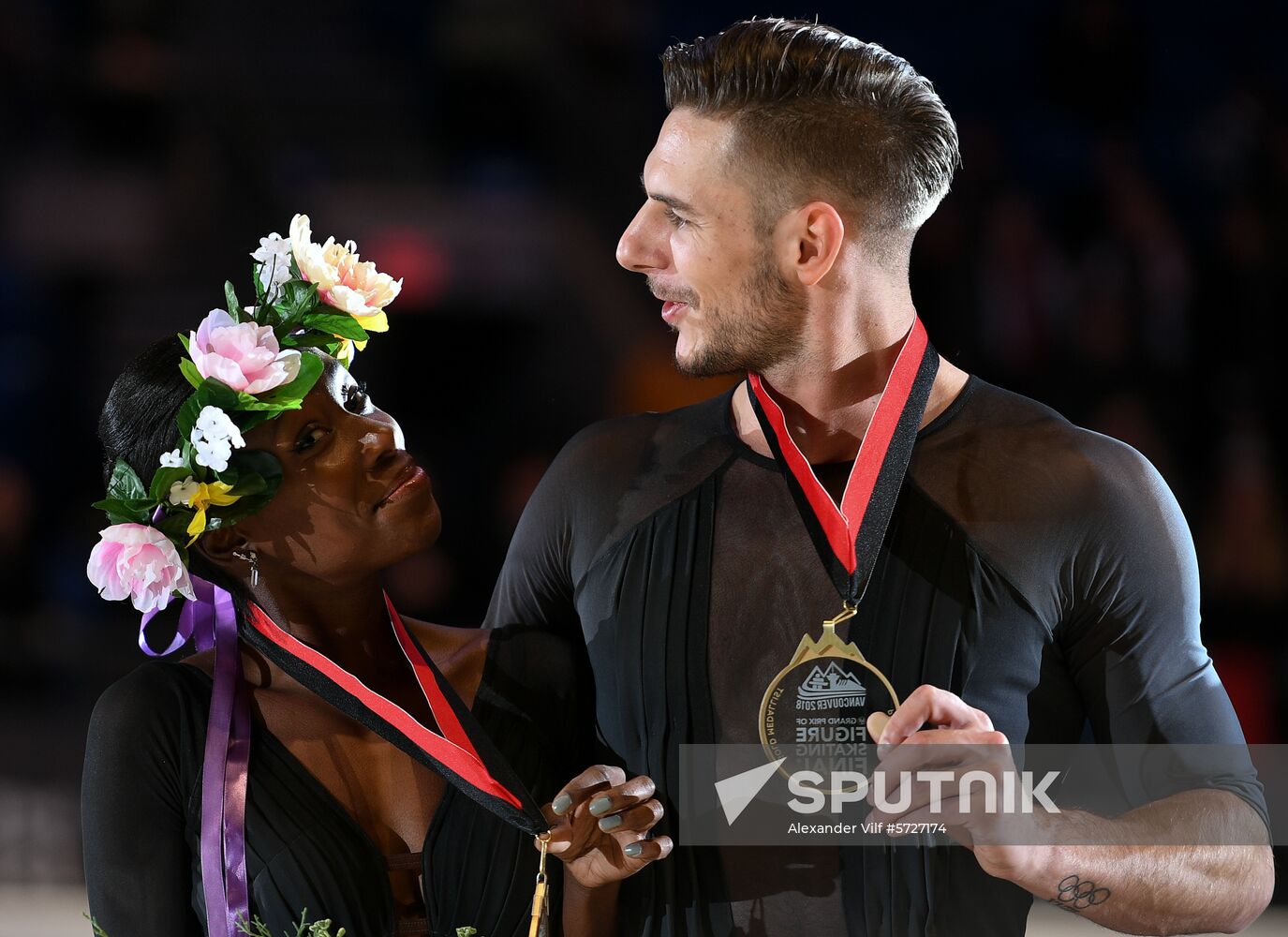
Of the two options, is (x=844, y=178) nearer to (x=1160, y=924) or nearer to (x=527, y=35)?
(x=1160, y=924)

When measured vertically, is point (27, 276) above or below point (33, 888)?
above

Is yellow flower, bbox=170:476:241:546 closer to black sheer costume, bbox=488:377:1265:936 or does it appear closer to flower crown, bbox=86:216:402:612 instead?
flower crown, bbox=86:216:402:612

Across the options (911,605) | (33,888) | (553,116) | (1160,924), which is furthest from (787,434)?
(553,116)

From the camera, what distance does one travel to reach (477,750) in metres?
2.40

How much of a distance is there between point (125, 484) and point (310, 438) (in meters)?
0.28

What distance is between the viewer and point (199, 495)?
231 cm

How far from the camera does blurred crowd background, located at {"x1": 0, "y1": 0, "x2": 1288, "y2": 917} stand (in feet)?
16.4

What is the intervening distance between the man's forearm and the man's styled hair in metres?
0.99

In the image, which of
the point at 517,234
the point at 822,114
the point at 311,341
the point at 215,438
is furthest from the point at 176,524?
the point at 517,234

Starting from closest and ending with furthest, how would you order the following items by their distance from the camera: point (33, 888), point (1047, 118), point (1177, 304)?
point (33, 888), point (1177, 304), point (1047, 118)

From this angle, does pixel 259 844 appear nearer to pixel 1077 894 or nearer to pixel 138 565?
pixel 138 565

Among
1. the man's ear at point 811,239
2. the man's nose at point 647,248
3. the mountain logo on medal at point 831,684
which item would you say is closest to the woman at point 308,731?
the mountain logo on medal at point 831,684

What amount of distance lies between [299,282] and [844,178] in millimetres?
864

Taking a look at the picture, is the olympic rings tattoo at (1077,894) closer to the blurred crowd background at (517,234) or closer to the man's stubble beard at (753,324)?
the man's stubble beard at (753,324)
